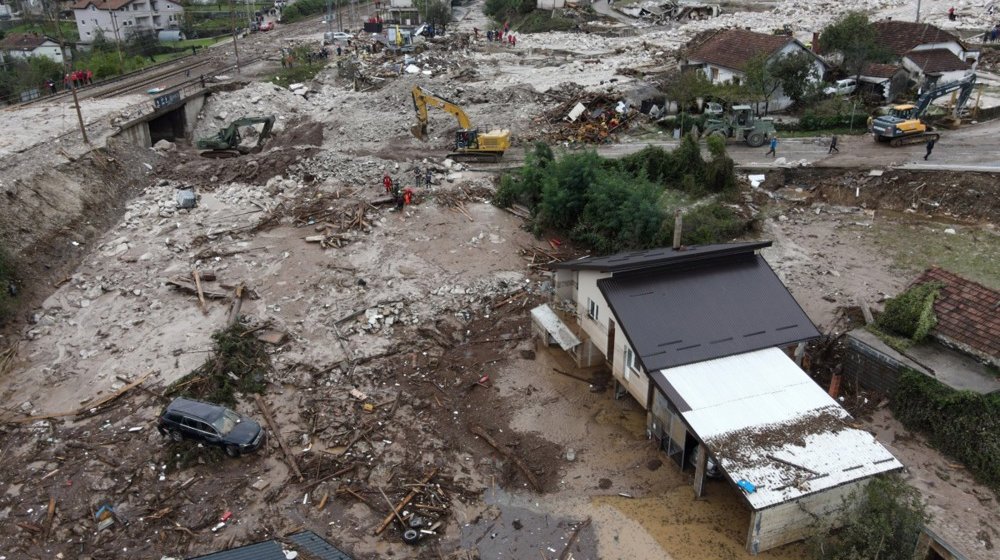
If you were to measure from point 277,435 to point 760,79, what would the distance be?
35459 millimetres

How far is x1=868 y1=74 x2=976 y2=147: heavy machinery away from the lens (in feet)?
117

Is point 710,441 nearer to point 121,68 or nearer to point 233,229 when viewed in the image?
point 233,229

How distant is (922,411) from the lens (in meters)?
18.7

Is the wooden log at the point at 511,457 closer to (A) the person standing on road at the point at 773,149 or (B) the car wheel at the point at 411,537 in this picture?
(B) the car wheel at the point at 411,537

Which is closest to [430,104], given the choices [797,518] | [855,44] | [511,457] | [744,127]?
[744,127]

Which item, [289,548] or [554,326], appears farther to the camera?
[554,326]

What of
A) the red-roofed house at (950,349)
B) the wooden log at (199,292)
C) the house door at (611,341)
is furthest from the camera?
the wooden log at (199,292)

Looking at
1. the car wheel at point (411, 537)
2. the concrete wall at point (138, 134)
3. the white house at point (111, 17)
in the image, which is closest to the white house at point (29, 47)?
the white house at point (111, 17)

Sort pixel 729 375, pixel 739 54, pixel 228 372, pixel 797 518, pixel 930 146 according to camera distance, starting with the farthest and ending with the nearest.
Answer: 1. pixel 739 54
2. pixel 930 146
3. pixel 228 372
4. pixel 729 375
5. pixel 797 518

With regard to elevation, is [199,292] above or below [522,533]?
above

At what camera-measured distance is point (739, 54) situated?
47.2 m

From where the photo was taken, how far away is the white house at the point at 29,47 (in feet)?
231

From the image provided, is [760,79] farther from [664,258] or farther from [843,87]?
[664,258]

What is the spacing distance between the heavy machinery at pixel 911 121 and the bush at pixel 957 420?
71.4 ft
